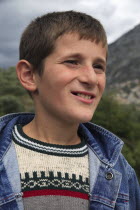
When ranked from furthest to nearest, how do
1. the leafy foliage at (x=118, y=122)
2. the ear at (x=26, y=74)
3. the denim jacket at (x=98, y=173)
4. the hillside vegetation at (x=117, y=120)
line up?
1. the leafy foliage at (x=118, y=122)
2. the hillside vegetation at (x=117, y=120)
3. the ear at (x=26, y=74)
4. the denim jacket at (x=98, y=173)

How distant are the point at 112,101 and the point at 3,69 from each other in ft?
37.0

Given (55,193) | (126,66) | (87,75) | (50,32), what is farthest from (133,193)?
(126,66)

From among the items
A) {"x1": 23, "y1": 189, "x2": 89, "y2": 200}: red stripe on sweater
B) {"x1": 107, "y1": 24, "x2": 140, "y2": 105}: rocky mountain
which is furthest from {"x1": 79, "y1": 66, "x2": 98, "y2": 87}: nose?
{"x1": 107, "y1": 24, "x2": 140, "y2": 105}: rocky mountain

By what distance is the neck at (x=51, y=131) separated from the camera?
6.66 feet

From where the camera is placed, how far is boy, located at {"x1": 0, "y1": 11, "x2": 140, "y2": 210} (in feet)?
6.15

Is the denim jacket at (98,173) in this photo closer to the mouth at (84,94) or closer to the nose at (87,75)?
the mouth at (84,94)

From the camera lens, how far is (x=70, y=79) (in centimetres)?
189

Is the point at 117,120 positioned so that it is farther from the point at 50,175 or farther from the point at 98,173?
the point at 50,175

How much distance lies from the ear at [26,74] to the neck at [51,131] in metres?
0.19

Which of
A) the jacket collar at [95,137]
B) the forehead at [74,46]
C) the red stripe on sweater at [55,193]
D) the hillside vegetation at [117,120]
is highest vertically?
the forehead at [74,46]

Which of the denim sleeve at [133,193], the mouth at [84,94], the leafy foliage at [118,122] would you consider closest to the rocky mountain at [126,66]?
the leafy foliage at [118,122]

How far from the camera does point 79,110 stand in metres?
1.92

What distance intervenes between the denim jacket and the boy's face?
0.30 meters

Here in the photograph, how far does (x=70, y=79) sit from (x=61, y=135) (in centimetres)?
36
